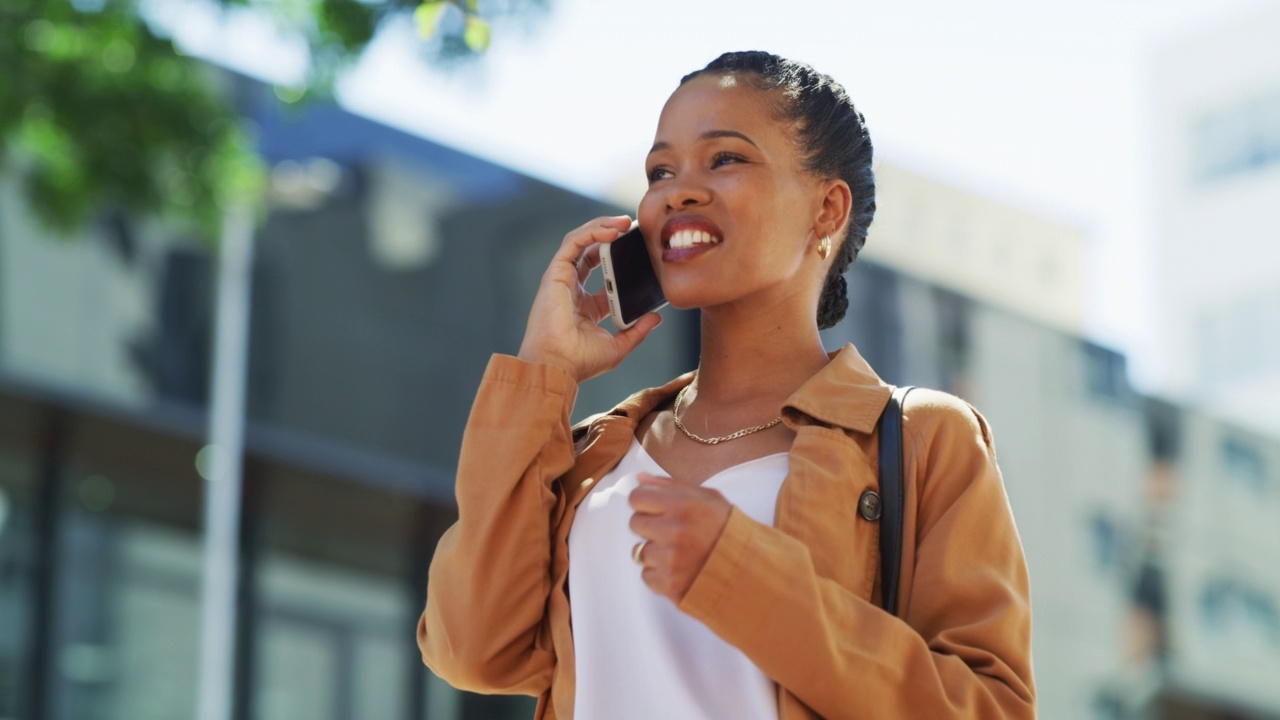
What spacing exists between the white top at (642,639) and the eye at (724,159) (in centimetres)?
43

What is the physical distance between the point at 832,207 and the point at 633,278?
12.3 inches

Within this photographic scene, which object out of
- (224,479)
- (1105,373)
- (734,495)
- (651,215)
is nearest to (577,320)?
(651,215)

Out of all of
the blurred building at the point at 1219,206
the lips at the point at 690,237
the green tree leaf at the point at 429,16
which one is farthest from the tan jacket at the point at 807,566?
the blurred building at the point at 1219,206

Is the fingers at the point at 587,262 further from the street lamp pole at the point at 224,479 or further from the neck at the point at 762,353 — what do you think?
the street lamp pole at the point at 224,479

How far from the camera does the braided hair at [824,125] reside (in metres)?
2.53

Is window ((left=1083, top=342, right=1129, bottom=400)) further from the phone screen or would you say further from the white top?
the white top

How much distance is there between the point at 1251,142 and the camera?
3503 cm

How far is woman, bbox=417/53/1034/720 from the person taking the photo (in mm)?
2092

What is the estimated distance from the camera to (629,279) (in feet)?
8.55

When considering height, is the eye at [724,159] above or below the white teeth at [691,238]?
above

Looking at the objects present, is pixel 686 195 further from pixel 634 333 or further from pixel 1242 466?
pixel 1242 466

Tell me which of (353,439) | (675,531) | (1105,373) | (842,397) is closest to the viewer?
(675,531)

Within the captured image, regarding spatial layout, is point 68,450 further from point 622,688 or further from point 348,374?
point 622,688

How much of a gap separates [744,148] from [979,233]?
24.9 metres
